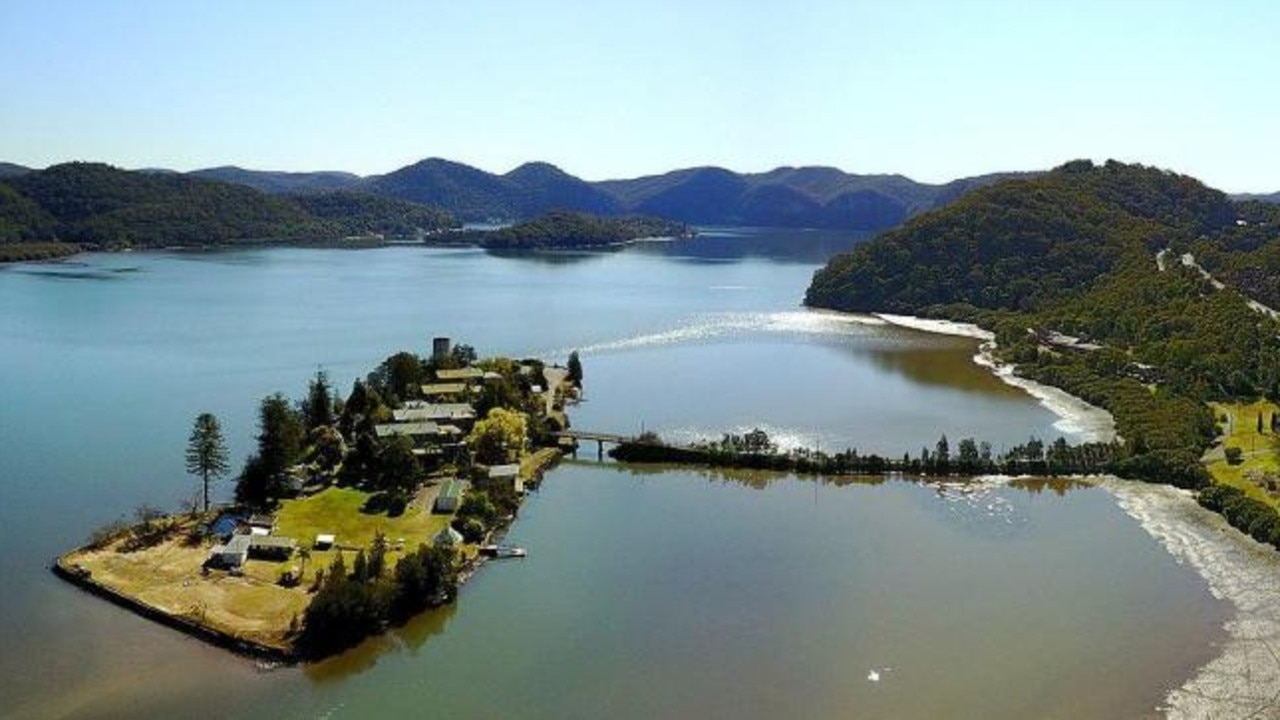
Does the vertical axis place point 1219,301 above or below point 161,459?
above

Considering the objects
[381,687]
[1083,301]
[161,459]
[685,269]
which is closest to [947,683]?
[381,687]

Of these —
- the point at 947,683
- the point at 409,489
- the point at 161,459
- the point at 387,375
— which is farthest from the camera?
the point at 387,375

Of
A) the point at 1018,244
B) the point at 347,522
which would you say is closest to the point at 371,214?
the point at 1018,244

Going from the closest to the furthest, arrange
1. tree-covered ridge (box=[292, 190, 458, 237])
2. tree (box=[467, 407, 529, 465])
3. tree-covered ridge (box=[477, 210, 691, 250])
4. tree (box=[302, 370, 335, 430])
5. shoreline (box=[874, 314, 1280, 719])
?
shoreline (box=[874, 314, 1280, 719])
tree (box=[467, 407, 529, 465])
tree (box=[302, 370, 335, 430])
tree-covered ridge (box=[477, 210, 691, 250])
tree-covered ridge (box=[292, 190, 458, 237])

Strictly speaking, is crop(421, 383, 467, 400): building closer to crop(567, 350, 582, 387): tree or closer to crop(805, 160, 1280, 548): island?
crop(567, 350, 582, 387): tree

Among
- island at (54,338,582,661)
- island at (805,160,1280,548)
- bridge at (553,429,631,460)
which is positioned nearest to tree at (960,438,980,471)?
island at (805,160,1280,548)

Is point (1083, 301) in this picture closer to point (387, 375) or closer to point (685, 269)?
point (387, 375)

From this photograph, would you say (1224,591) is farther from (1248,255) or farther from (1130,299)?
→ (1248,255)
